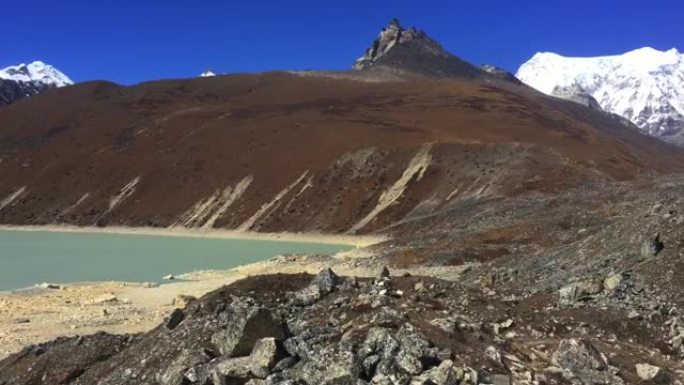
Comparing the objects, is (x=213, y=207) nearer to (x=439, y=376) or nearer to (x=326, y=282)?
(x=326, y=282)

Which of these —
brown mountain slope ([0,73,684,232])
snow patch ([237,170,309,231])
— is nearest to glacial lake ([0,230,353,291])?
snow patch ([237,170,309,231])

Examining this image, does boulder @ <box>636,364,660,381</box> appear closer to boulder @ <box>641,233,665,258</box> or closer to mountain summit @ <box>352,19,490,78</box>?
boulder @ <box>641,233,665,258</box>

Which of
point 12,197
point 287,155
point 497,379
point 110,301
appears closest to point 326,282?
point 497,379

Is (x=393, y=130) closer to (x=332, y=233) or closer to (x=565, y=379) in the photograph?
(x=332, y=233)

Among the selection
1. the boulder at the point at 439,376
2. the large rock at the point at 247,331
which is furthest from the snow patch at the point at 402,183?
the boulder at the point at 439,376

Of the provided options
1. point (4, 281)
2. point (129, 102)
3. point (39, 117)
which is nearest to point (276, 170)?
point (4, 281)
